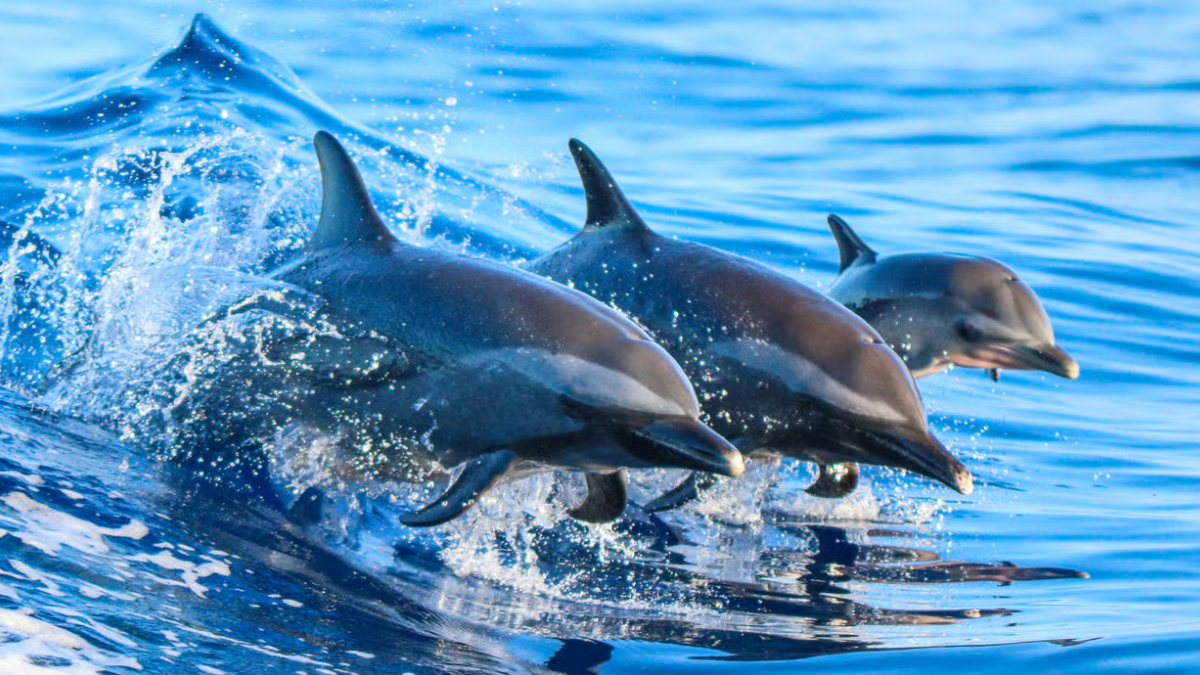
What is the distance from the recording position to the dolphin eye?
20.6ft

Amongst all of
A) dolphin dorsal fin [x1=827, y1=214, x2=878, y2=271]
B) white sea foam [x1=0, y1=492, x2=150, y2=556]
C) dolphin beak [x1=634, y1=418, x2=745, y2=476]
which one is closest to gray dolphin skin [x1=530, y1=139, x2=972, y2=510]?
dolphin beak [x1=634, y1=418, x2=745, y2=476]

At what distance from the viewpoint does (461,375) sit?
4766 millimetres

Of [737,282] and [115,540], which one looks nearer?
[115,540]

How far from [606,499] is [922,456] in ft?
3.55

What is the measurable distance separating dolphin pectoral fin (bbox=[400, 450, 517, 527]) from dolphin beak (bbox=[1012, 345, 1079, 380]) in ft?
8.63

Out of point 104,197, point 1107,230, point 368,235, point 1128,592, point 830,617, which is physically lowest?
point 830,617

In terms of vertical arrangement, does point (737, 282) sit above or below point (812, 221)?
below

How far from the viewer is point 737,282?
17.8ft

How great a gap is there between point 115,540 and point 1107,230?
40.9 ft

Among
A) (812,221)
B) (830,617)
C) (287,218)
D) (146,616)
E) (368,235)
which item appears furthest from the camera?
(812,221)

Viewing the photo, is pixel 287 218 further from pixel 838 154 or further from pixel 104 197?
pixel 838 154

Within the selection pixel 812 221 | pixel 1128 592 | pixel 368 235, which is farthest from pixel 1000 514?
pixel 812 221

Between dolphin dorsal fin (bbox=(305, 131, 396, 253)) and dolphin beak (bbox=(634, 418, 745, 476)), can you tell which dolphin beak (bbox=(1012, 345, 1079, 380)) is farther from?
dolphin dorsal fin (bbox=(305, 131, 396, 253))

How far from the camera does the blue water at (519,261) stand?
4.23 m
